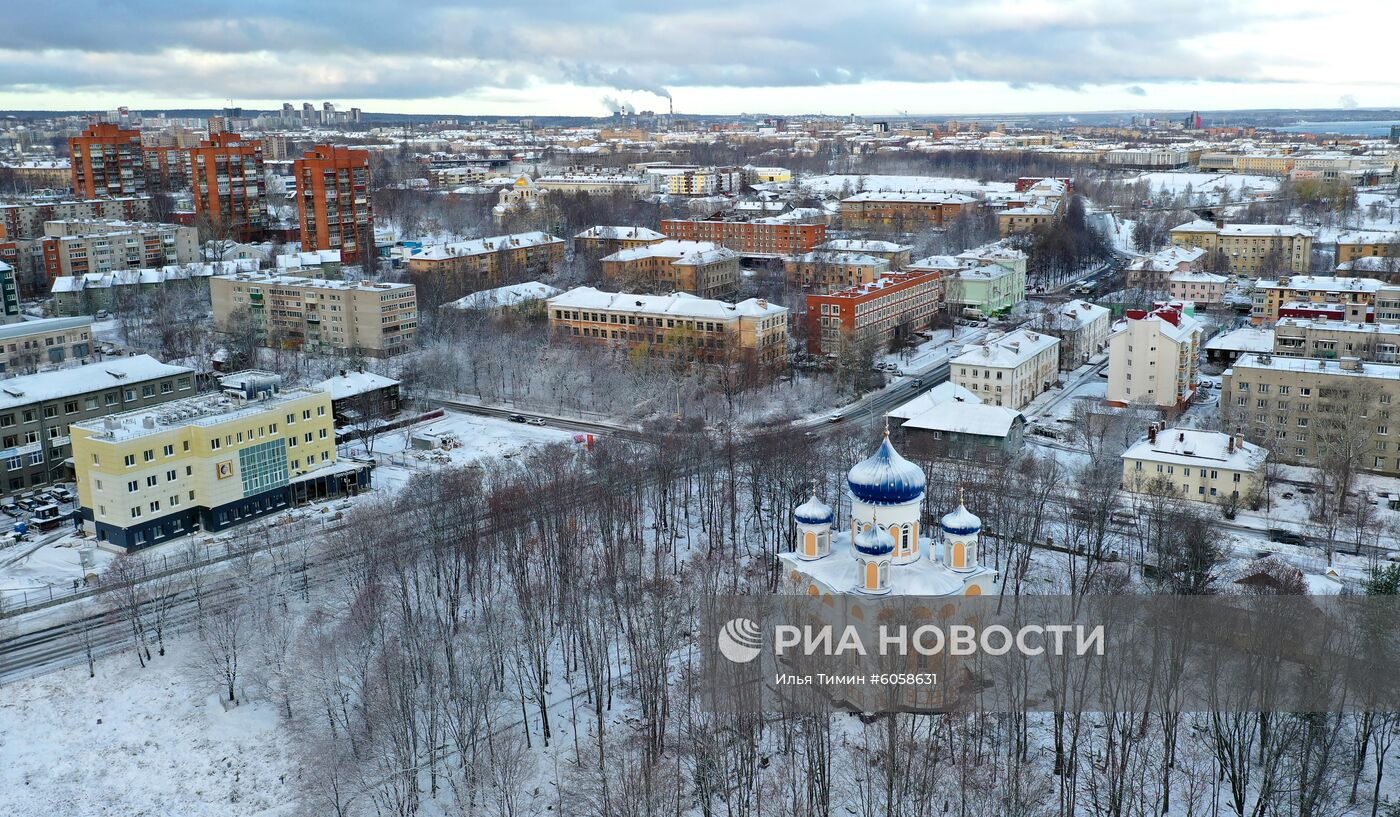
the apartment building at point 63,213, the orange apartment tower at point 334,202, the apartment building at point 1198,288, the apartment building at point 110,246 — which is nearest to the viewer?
the apartment building at point 1198,288

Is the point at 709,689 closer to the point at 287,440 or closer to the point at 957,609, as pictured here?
the point at 957,609

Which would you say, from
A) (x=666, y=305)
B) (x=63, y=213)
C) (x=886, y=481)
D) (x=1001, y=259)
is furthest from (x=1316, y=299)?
(x=63, y=213)

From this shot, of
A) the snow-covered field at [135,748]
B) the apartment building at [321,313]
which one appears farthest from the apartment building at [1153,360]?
the snow-covered field at [135,748]

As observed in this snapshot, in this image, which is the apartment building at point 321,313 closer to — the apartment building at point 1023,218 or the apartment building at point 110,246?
the apartment building at point 110,246

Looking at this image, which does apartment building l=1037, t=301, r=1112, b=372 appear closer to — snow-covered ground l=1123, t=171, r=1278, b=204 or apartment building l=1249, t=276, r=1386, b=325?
apartment building l=1249, t=276, r=1386, b=325

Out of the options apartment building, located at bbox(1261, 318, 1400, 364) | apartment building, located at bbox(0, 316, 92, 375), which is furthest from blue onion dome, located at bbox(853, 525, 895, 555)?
apartment building, located at bbox(0, 316, 92, 375)

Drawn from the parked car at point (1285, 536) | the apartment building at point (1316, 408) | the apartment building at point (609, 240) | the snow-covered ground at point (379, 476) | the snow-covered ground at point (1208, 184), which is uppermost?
the snow-covered ground at point (1208, 184)

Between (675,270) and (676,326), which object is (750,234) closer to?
(675,270)

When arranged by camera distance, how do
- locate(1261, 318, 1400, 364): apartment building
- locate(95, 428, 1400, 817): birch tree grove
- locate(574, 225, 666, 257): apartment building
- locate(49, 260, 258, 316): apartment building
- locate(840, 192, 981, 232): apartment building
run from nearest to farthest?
locate(95, 428, 1400, 817): birch tree grove < locate(1261, 318, 1400, 364): apartment building < locate(49, 260, 258, 316): apartment building < locate(574, 225, 666, 257): apartment building < locate(840, 192, 981, 232): apartment building
